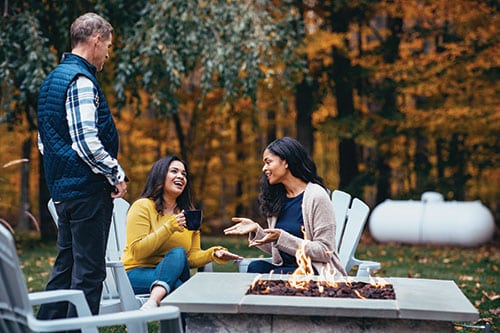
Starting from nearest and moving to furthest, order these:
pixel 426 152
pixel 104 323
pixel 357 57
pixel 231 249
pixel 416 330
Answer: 1. pixel 104 323
2. pixel 416 330
3. pixel 231 249
4. pixel 357 57
5. pixel 426 152

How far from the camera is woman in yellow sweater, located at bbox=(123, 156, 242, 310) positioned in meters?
3.89

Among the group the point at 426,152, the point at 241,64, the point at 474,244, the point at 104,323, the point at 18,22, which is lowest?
the point at 474,244

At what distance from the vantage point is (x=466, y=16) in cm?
1095

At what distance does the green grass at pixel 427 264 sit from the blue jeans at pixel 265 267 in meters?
1.04

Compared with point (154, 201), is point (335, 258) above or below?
below

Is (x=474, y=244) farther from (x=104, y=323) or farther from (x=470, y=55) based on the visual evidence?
(x=104, y=323)

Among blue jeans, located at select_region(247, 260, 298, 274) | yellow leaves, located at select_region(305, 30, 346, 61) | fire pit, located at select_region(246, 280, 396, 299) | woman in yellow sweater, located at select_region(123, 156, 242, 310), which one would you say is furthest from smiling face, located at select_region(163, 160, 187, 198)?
yellow leaves, located at select_region(305, 30, 346, 61)

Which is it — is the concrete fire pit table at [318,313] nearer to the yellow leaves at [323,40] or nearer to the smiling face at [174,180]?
the smiling face at [174,180]

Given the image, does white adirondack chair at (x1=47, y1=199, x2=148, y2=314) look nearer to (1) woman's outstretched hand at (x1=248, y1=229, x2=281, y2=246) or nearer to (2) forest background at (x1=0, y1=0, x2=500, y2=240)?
(1) woman's outstretched hand at (x1=248, y1=229, x2=281, y2=246)

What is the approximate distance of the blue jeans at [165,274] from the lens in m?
3.84

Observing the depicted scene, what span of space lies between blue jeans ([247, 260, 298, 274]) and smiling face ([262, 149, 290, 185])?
0.45 metres

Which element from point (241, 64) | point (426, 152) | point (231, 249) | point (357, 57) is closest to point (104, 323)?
point (241, 64)

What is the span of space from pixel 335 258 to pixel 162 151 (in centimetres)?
1114

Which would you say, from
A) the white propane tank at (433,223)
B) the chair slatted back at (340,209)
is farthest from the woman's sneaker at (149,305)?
the white propane tank at (433,223)
